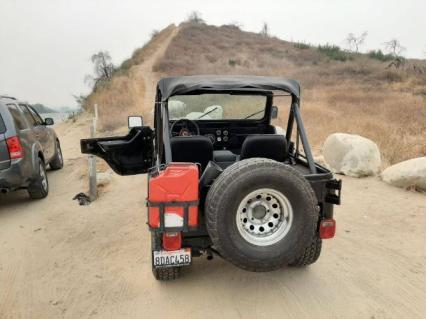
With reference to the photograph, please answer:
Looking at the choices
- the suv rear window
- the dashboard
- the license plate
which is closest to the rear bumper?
the suv rear window

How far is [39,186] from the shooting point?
6.36m

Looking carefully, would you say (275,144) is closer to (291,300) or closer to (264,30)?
(291,300)

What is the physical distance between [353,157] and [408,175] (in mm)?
1079

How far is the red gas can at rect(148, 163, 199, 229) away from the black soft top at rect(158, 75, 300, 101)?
1110 millimetres

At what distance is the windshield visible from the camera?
5285mm

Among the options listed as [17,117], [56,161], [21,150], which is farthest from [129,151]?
[56,161]

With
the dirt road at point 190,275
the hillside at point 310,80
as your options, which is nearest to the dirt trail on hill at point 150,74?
the hillside at point 310,80

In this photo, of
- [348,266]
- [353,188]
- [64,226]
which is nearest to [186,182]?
[348,266]

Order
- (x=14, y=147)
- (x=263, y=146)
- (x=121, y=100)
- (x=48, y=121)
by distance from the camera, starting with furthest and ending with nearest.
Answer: (x=121, y=100), (x=48, y=121), (x=14, y=147), (x=263, y=146)

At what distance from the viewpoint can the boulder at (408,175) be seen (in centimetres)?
664

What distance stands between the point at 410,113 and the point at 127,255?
13366 mm

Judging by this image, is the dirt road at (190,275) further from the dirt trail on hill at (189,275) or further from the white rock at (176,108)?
the white rock at (176,108)

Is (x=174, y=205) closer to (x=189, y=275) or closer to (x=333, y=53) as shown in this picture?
(x=189, y=275)

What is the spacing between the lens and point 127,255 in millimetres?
4305
